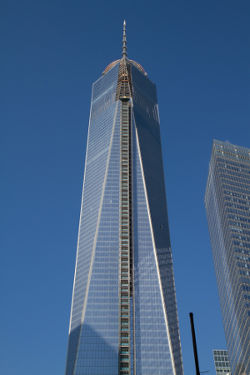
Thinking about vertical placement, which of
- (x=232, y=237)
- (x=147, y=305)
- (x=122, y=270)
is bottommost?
(x=147, y=305)

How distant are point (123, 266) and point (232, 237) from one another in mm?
37549

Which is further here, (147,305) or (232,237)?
(147,305)

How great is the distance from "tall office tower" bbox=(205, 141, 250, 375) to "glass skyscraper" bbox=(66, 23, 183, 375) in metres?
17.1

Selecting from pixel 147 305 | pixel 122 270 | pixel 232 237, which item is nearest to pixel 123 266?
pixel 122 270

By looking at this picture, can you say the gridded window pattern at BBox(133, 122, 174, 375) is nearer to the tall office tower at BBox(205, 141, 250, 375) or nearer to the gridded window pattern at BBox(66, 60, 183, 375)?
the gridded window pattern at BBox(66, 60, 183, 375)

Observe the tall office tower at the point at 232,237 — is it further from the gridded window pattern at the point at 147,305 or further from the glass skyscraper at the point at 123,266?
the gridded window pattern at the point at 147,305

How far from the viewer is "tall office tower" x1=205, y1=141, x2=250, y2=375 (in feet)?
422

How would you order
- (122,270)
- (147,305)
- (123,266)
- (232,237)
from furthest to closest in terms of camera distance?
(123,266), (122,270), (147,305), (232,237)

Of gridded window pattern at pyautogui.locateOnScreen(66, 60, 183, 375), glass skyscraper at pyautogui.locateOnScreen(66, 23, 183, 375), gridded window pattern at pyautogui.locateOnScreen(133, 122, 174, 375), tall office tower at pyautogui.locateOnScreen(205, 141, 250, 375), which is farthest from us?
glass skyscraper at pyautogui.locateOnScreen(66, 23, 183, 375)

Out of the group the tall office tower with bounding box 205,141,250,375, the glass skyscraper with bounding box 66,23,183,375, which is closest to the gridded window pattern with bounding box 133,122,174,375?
the glass skyscraper with bounding box 66,23,183,375

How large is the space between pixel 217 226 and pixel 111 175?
1665 inches

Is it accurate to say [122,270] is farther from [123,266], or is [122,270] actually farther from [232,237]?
[232,237]

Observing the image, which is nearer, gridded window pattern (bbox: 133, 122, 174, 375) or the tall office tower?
the tall office tower

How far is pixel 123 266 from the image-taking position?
157 metres
